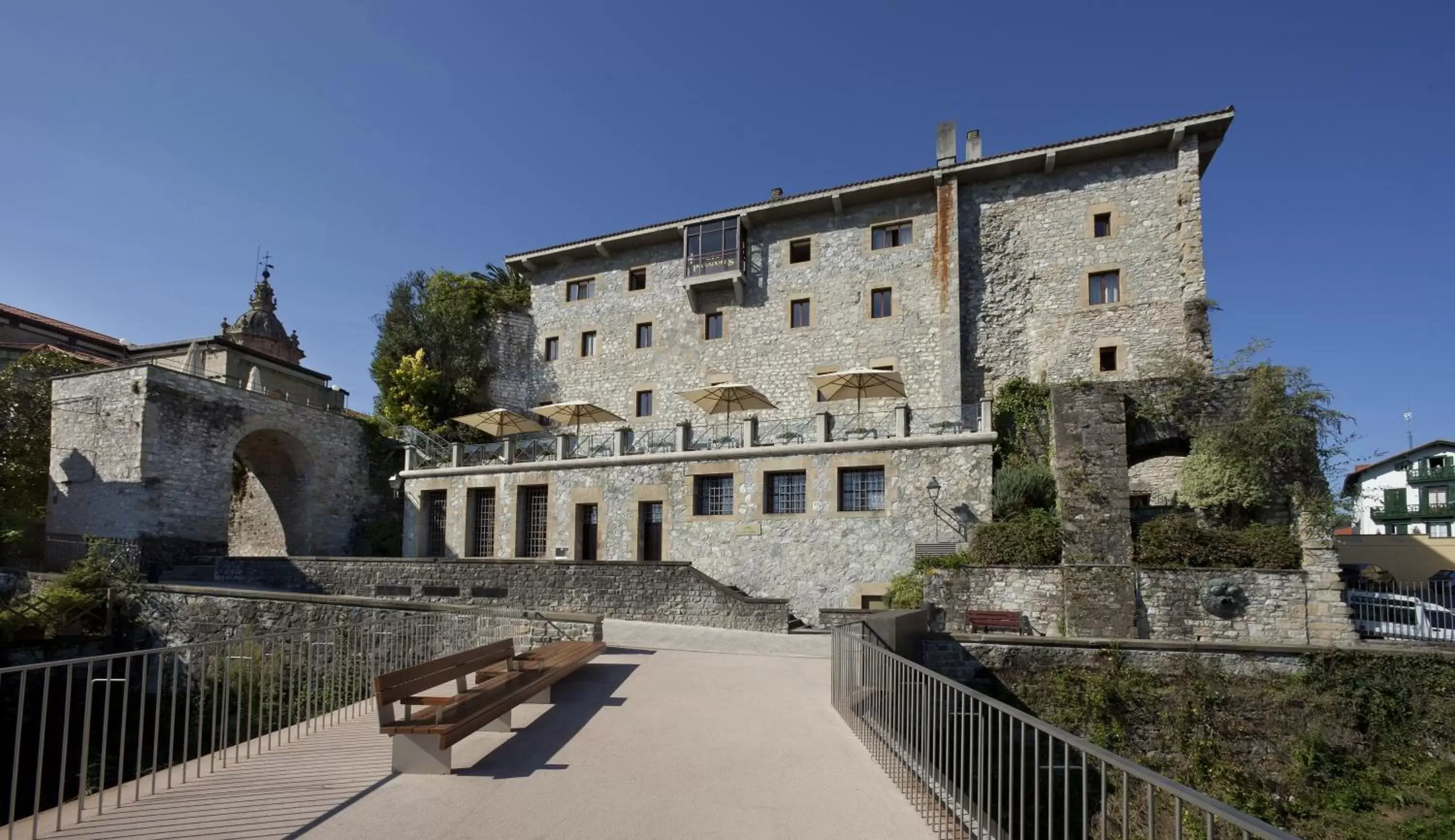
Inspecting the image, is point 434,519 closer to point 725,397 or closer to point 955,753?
point 725,397

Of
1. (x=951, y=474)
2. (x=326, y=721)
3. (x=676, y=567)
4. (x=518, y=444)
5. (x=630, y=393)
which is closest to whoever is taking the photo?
(x=326, y=721)

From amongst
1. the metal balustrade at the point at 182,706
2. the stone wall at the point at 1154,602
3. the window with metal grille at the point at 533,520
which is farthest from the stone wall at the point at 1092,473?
the window with metal grille at the point at 533,520

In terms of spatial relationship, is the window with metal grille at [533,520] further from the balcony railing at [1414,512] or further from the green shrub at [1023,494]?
the balcony railing at [1414,512]

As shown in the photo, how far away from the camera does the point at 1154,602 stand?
14086 mm

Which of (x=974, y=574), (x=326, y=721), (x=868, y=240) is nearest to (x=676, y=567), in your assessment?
(x=974, y=574)

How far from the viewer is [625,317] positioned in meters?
27.6

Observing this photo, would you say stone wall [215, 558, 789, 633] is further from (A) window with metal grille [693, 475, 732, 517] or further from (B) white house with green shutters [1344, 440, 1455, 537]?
(B) white house with green shutters [1344, 440, 1455, 537]

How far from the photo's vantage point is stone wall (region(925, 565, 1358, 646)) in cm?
1321

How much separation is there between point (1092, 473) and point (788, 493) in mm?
7244

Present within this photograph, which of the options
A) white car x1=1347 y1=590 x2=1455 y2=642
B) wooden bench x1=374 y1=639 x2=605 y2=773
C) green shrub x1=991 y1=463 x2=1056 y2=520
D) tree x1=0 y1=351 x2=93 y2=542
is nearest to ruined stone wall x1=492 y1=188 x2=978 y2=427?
green shrub x1=991 y1=463 x2=1056 y2=520

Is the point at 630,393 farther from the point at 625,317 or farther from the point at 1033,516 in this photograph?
the point at 1033,516

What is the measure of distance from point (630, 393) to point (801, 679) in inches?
727

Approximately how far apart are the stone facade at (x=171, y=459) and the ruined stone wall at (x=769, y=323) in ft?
23.3

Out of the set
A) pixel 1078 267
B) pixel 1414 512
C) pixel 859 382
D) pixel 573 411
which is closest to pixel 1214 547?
pixel 859 382
